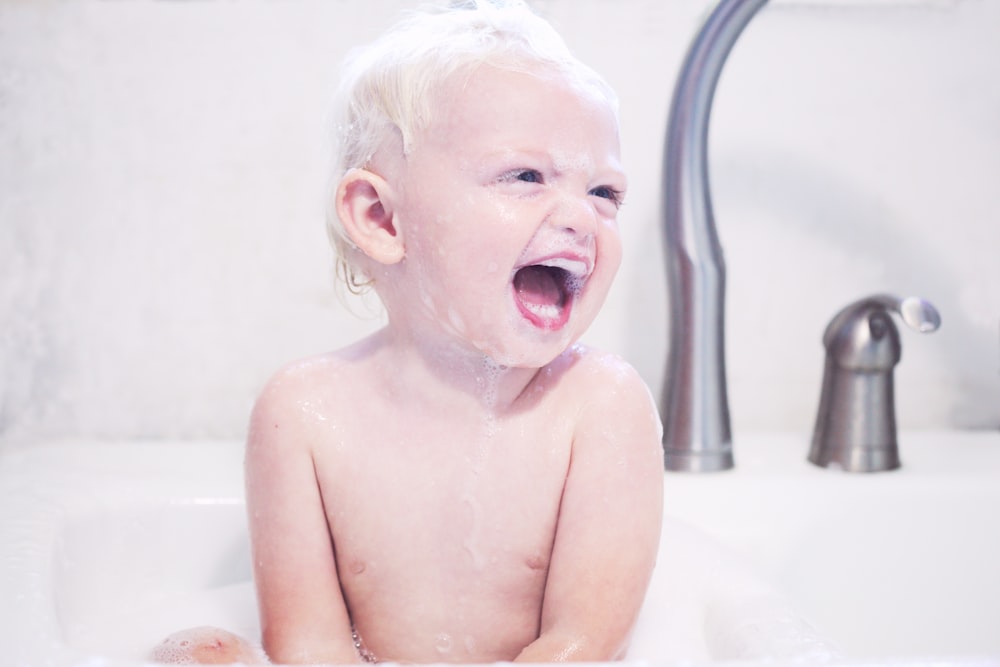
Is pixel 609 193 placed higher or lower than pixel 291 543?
higher

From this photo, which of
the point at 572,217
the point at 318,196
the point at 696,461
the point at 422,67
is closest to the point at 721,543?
the point at 696,461

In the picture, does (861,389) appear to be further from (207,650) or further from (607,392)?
(207,650)

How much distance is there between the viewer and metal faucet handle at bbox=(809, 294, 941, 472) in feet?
3.33

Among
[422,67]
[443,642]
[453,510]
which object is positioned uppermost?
[422,67]

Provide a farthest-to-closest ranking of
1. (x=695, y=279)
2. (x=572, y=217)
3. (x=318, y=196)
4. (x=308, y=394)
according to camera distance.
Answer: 1. (x=318, y=196)
2. (x=695, y=279)
3. (x=308, y=394)
4. (x=572, y=217)

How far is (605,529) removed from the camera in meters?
0.71

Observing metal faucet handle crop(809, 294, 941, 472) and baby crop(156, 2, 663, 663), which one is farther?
metal faucet handle crop(809, 294, 941, 472)

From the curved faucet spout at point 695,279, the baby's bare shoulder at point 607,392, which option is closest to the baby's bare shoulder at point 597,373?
the baby's bare shoulder at point 607,392

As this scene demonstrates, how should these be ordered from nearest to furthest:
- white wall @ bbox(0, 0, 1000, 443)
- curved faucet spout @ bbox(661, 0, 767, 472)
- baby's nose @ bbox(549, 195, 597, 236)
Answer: baby's nose @ bbox(549, 195, 597, 236), curved faucet spout @ bbox(661, 0, 767, 472), white wall @ bbox(0, 0, 1000, 443)

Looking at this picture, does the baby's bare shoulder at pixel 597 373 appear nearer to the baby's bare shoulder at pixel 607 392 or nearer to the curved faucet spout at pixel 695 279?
the baby's bare shoulder at pixel 607 392

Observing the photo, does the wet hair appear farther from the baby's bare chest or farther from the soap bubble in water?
the soap bubble in water

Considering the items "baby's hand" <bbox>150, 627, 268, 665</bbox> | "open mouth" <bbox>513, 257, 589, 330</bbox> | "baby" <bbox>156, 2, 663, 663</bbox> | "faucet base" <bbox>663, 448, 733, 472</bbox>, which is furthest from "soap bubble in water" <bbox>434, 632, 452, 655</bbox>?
"faucet base" <bbox>663, 448, 733, 472</bbox>

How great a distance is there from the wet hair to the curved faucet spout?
27 cm

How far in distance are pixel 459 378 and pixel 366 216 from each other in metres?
0.14
